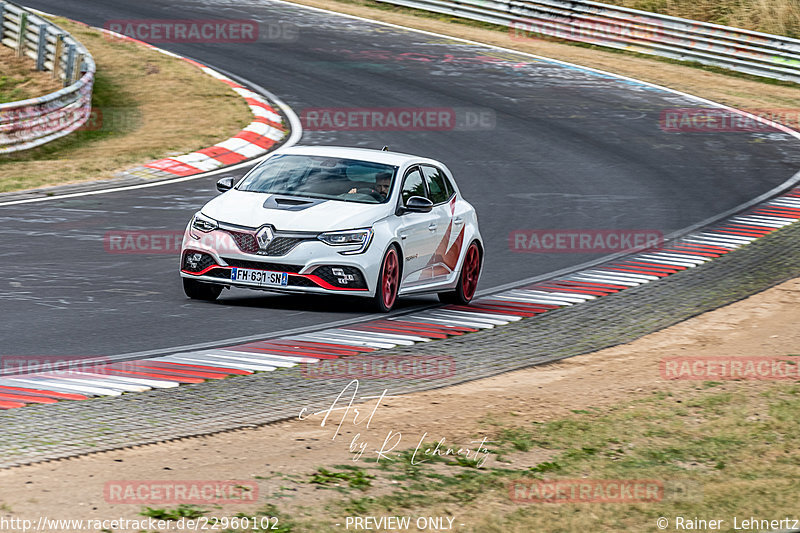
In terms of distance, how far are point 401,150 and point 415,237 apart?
11.6 meters

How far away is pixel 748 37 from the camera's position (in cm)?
3556

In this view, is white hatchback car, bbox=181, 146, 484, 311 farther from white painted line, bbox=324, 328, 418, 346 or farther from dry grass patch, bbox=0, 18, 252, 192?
dry grass patch, bbox=0, 18, 252, 192

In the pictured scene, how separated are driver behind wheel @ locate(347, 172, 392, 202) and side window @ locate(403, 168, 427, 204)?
0.21m

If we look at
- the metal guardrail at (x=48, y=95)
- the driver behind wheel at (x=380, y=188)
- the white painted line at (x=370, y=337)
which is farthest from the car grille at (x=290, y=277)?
the metal guardrail at (x=48, y=95)

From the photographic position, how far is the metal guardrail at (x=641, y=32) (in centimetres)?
3525

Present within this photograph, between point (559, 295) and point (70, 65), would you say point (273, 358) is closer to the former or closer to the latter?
point (559, 295)

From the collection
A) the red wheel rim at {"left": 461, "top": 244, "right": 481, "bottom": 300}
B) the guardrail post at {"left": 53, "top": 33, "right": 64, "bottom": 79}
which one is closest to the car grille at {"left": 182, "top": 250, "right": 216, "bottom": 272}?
the red wheel rim at {"left": 461, "top": 244, "right": 481, "bottom": 300}

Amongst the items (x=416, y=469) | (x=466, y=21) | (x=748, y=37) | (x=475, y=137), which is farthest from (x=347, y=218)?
(x=466, y=21)

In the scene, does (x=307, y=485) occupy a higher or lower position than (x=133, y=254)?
higher

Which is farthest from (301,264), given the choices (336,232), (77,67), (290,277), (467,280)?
(77,67)

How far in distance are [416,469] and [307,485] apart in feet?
2.44

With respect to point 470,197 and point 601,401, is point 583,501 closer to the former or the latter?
point 601,401

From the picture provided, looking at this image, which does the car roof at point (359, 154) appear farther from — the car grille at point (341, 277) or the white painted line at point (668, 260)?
the white painted line at point (668, 260)

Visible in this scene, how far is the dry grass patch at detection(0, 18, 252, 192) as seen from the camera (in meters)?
20.9
